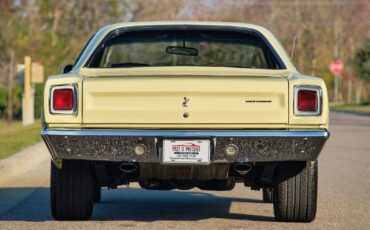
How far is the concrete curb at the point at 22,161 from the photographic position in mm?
12490

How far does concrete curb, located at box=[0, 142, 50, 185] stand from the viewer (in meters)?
12.5

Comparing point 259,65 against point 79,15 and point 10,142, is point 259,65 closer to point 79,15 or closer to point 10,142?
point 10,142

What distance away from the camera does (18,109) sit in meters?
47.2

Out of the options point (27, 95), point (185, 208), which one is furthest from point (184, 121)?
point (27, 95)

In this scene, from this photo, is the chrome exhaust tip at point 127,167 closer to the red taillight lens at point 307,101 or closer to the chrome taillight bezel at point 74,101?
the chrome taillight bezel at point 74,101

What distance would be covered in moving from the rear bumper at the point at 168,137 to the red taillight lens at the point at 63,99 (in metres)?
0.19

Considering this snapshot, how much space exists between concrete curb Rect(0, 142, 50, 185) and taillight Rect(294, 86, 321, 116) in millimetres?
5093

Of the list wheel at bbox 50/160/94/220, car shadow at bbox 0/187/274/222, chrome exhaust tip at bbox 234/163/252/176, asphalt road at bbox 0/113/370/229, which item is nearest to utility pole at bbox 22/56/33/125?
asphalt road at bbox 0/113/370/229

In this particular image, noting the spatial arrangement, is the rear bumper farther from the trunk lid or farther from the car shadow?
the car shadow

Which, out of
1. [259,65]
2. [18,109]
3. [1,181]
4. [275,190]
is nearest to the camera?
[275,190]

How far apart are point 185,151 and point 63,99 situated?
92 centimetres

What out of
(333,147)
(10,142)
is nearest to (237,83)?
(10,142)

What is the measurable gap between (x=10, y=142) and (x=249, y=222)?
31.5ft

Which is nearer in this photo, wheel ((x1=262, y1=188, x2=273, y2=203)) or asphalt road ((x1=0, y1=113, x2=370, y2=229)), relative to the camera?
asphalt road ((x1=0, y1=113, x2=370, y2=229))
